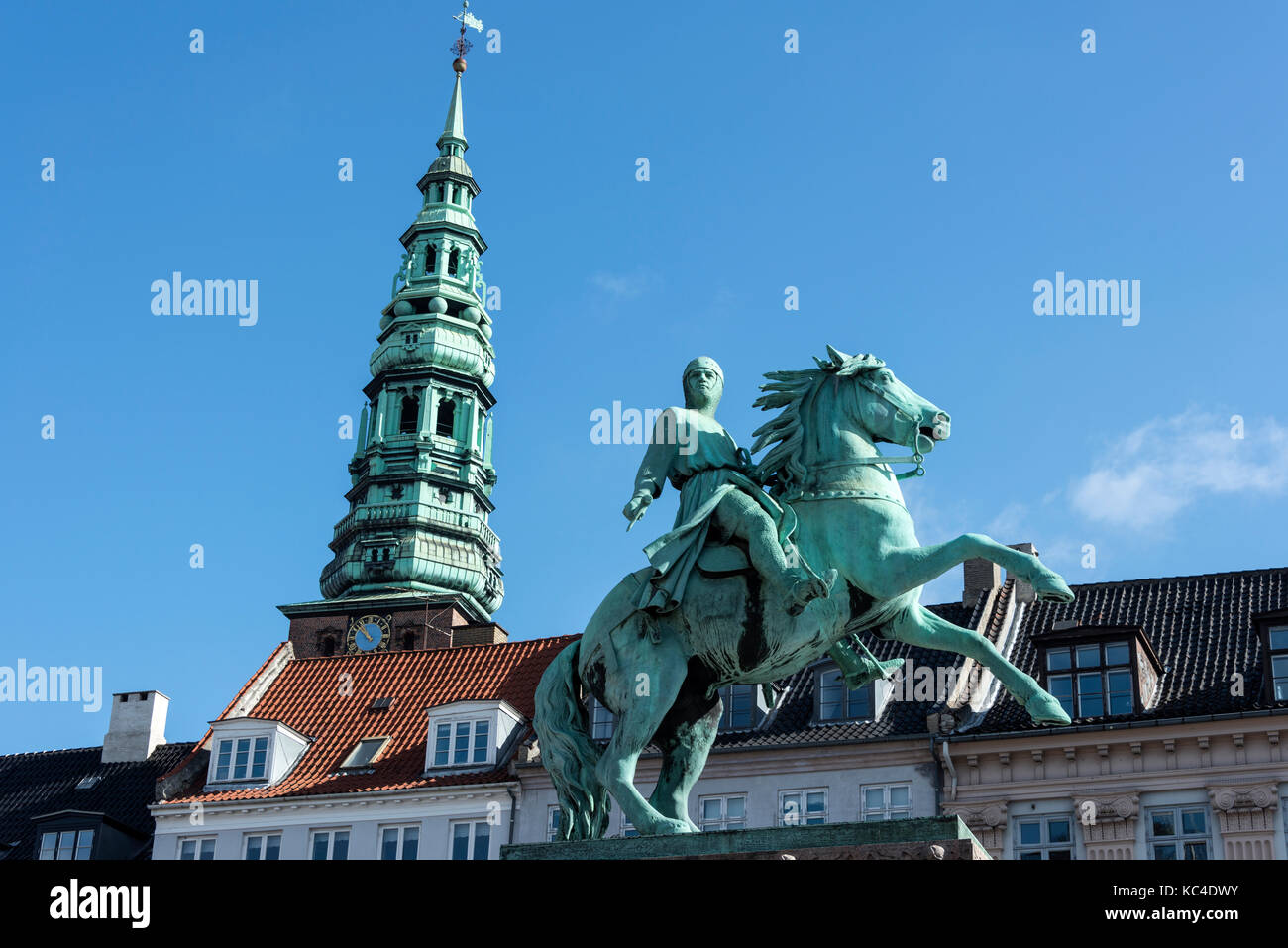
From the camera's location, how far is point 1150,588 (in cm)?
4459

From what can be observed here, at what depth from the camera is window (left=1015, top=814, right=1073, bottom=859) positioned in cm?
3844

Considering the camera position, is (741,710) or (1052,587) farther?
(741,710)

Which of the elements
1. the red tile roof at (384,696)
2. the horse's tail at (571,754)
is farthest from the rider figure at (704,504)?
the red tile roof at (384,696)

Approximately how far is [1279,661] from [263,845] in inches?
864

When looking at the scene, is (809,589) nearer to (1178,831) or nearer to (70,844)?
(1178,831)

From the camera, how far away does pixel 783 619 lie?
15289mm

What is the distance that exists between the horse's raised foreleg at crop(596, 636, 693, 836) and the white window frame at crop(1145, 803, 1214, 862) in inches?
957

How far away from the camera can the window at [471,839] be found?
4272 cm

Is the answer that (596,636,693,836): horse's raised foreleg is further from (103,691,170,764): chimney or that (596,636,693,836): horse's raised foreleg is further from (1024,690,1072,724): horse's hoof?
(103,691,170,764): chimney

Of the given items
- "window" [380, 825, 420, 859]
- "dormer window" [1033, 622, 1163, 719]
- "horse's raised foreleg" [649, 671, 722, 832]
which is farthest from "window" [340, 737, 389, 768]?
"horse's raised foreleg" [649, 671, 722, 832]

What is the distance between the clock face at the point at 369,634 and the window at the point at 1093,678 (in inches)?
1495

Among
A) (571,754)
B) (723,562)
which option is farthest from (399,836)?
(723,562)

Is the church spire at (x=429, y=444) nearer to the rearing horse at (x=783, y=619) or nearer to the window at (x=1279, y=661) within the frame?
the window at (x=1279, y=661)
